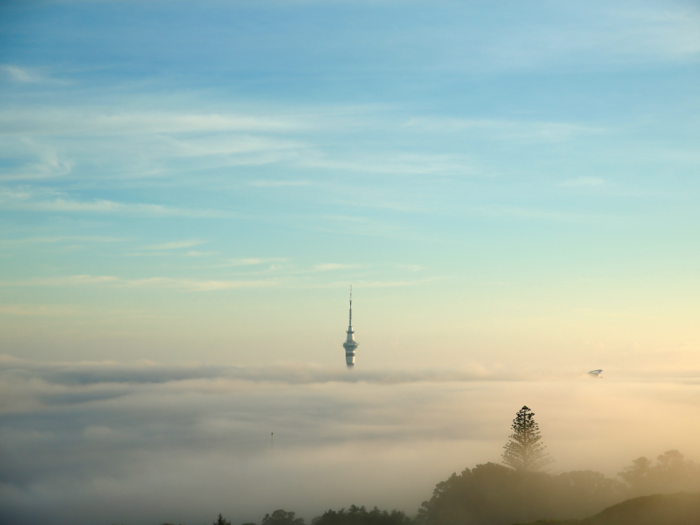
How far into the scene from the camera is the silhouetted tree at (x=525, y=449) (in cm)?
12450

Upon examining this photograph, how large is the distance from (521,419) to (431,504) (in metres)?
25.0

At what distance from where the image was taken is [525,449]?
124875 mm

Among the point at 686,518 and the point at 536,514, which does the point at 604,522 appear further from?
the point at 536,514

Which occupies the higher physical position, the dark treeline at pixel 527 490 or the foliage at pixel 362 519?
the dark treeline at pixel 527 490

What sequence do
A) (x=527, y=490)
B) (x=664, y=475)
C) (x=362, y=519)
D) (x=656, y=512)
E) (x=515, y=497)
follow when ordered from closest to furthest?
(x=656, y=512) → (x=515, y=497) → (x=527, y=490) → (x=362, y=519) → (x=664, y=475)

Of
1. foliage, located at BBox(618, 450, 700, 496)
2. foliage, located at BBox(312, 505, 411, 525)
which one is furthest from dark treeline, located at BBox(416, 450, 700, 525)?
foliage, located at BBox(312, 505, 411, 525)

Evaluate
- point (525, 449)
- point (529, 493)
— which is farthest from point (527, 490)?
point (525, 449)

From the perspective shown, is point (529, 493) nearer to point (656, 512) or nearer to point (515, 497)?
point (515, 497)

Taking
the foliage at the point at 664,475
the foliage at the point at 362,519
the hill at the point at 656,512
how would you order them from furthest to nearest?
the foliage at the point at 362,519
the foliage at the point at 664,475
the hill at the point at 656,512

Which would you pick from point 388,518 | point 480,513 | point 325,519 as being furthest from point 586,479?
point 325,519

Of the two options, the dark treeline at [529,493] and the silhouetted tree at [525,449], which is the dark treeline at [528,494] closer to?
the dark treeline at [529,493]

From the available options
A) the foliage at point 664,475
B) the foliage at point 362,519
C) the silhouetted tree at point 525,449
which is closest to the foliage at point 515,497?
the silhouetted tree at point 525,449

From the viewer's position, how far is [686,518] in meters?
56.5

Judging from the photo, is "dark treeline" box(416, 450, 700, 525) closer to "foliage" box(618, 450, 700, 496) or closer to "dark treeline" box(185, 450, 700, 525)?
"dark treeline" box(185, 450, 700, 525)
